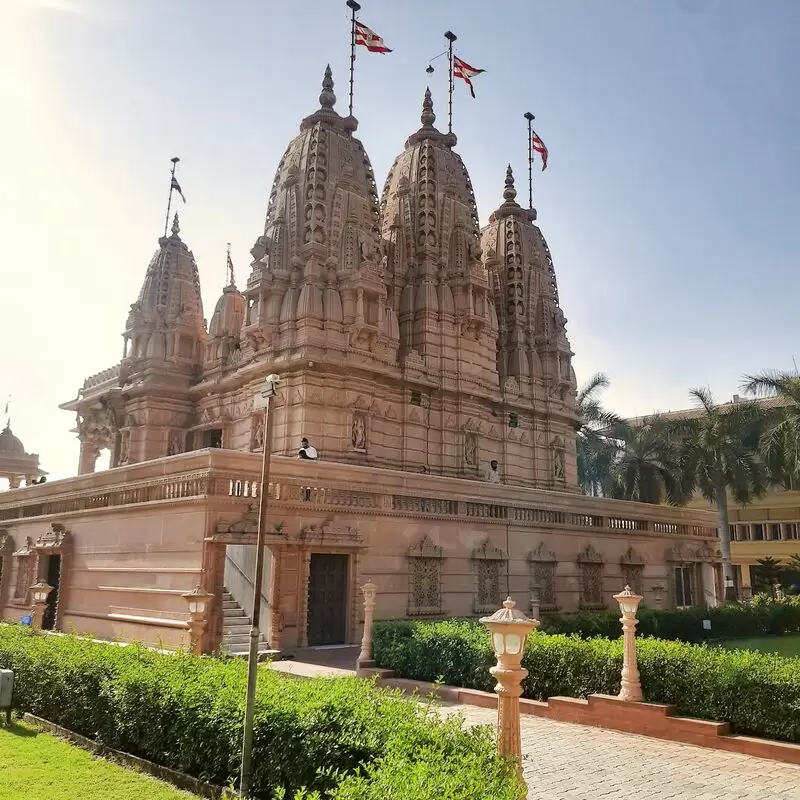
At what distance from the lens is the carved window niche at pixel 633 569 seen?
3145cm

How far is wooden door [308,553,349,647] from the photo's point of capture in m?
22.0

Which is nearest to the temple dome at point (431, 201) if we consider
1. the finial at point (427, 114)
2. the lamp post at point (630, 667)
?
the finial at point (427, 114)

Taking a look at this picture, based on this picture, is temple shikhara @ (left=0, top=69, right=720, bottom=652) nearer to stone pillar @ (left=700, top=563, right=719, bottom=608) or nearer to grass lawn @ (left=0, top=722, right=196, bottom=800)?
stone pillar @ (left=700, top=563, right=719, bottom=608)

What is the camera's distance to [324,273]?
32.6 metres

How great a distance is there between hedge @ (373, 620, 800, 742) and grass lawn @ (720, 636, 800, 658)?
12.0m

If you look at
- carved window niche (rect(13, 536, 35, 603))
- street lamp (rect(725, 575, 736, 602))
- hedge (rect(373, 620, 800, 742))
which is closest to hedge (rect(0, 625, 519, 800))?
hedge (rect(373, 620, 800, 742))

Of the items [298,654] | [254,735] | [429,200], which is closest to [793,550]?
[429,200]

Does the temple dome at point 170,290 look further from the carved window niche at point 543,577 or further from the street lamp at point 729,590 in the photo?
the street lamp at point 729,590

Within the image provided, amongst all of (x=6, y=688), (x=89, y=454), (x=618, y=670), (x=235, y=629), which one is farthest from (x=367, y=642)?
(x=89, y=454)

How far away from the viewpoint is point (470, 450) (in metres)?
36.7

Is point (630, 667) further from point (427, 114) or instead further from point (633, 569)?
point (427, 114)

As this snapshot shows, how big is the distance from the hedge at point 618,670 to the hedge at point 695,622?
4916mm

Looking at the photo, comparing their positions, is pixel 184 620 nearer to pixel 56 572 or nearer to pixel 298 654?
pixel 298 654

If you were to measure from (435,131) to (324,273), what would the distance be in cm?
1271
